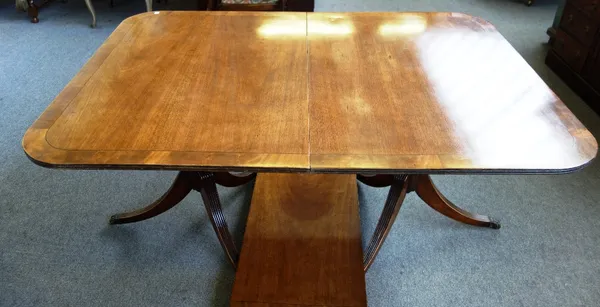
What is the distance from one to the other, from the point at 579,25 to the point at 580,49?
0.14 metres

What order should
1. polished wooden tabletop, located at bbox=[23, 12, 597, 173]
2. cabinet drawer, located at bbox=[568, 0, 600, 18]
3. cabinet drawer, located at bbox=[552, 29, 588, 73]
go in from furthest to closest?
cabinet drawer, located at bbox=[552, 29, 588, 73] → cabinet drawer, located at bbox=[568, 0, 600, 18] → polished wooden tabletop, located at bbox=[23, 12, 597, 173]

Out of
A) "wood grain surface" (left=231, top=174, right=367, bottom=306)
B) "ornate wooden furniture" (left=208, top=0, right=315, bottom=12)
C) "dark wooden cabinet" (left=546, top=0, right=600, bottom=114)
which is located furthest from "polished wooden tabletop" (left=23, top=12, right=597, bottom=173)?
"dark wooden cabinet" (left=546, top=0, right=600, bottom=114)

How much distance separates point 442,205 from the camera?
1510mm

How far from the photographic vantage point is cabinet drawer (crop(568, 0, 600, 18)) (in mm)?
2269

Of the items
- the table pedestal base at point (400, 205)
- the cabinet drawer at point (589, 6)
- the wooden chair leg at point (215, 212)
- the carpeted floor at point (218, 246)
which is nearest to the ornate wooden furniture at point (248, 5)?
the carpeted floor at point (218, 246)

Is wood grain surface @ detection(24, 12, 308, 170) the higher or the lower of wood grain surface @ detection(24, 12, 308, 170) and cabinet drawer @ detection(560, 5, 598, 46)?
the higher

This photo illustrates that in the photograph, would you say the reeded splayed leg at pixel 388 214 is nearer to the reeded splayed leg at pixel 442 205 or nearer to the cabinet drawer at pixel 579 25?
the reeded splayed leg at pixel 442 205

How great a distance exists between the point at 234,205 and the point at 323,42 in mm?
751

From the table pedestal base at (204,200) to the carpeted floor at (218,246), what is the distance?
0.06 m

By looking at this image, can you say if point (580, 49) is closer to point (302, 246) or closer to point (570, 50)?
point (570, 50)

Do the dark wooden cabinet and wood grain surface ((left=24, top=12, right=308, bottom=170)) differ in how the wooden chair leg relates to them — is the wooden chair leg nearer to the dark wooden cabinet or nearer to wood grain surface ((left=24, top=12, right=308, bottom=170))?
wood grain surface ((left=24, top=12, right=308, bottom=170))

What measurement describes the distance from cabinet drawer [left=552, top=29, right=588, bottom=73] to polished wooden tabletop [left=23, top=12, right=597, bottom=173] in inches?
51.8

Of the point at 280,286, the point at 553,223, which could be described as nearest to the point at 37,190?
the point at 280,286

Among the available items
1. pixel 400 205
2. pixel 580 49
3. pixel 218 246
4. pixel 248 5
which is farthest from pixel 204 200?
pixel 580 49
